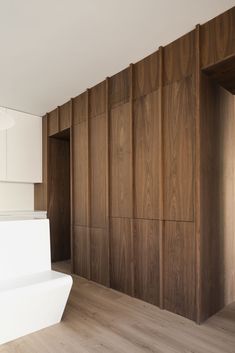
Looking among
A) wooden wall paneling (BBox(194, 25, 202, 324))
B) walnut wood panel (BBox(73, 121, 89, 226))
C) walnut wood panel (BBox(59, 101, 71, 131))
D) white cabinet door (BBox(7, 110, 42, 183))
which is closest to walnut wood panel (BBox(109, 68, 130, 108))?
walnut wood panel (BBox(73, 121, 89, 226))

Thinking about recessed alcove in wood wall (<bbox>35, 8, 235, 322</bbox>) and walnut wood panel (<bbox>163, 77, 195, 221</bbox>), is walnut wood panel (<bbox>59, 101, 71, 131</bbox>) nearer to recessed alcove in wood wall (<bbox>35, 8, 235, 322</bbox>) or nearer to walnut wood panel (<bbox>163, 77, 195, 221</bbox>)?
recessed alcove in wood wall (<bbox>35, 8, 235, 322</bbox>)

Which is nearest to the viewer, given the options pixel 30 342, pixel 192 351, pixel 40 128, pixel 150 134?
pixel 192 351

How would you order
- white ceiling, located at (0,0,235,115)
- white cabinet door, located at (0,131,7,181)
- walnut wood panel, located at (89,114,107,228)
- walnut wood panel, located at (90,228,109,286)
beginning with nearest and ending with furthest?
white ceiling, located at (0,0,235,115) → walnut wood panel, located at (90,228,109,286) → walnut wood panel, located at (89,114,107,228) → white cabinet door, located at (0,131,7,181)

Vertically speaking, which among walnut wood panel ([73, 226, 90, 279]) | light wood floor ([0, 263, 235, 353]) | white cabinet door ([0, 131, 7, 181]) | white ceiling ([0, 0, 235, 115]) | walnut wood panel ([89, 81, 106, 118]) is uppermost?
white ceiling ([0, 0, 235, 115])

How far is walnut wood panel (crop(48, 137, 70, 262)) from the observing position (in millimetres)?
5012

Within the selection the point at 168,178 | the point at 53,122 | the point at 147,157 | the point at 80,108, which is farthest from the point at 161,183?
the point at 53,122

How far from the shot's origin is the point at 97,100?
12.5 ft

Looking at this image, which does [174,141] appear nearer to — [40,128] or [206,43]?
[206,43]

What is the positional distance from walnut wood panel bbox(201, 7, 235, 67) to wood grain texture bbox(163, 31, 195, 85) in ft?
0.45

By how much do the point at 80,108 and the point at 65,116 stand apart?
0.48 m

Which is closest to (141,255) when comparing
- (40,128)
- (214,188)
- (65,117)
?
(214,188)

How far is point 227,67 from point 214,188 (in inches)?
46.4

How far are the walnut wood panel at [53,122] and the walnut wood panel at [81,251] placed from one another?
1821mm

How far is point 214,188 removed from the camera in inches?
107
